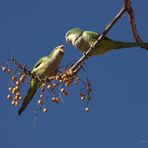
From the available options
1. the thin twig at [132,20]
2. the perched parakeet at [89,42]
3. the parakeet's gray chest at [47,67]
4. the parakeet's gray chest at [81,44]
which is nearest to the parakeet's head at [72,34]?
the perched parakeet at [89,42]

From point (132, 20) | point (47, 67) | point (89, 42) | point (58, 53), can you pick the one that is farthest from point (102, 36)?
point (58, 53)

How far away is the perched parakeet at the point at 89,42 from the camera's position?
4.34m

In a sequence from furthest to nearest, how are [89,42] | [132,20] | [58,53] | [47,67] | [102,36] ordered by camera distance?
[58,53]
[47,67]
[89,42]
[132,20]
[102,36]

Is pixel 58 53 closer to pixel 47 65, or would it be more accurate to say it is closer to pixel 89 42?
pixel 47 65

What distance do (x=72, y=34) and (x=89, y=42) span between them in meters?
0.51

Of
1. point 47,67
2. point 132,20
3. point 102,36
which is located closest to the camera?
point 102,36

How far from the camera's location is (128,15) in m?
3.17

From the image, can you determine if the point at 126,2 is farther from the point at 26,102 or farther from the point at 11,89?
the point at 26,102

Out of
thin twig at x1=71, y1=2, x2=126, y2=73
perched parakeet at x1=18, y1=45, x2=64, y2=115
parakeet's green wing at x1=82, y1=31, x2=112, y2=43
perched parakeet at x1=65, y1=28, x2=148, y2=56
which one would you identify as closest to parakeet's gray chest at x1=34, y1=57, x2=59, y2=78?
perched parakeet at x1=18, y1=45, x2=64, y2=115

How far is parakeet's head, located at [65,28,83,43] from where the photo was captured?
196 inches

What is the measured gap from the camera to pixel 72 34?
16.7 feet

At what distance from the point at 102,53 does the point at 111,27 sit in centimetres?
153

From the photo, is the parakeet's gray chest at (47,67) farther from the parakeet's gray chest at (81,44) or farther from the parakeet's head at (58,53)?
the parakeet's gray chest at (81,44)

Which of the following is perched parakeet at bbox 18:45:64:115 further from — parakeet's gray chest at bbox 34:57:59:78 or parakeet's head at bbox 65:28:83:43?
parakeet's head at bbox 65:28:83:43
